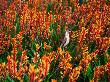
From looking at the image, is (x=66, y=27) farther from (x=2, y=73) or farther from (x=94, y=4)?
(x=2, y=73)

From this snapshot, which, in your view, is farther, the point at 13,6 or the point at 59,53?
the point at 13,6

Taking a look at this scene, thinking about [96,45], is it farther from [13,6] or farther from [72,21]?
[13,6]

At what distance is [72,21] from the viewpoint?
4570 millimetres

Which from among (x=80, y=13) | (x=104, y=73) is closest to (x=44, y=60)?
(x=104, y=73)

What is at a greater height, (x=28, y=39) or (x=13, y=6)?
(x=13, y=6)

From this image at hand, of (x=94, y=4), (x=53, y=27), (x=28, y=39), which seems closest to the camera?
(x=28, y=39)

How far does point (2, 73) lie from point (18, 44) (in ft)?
2.07

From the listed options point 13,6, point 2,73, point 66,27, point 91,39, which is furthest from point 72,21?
point 2,73

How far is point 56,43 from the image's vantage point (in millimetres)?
4336

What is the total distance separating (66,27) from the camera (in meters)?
4.43

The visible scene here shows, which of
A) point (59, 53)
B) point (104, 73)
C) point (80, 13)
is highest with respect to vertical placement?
point (80, 13)

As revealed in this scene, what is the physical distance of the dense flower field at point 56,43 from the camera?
340 cm

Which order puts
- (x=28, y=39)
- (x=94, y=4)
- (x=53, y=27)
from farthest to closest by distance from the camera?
(x=94, y=4) → (x=53, y=27) → (x=28, y=39)

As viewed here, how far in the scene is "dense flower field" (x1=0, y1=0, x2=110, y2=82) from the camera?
3396 millimetres
